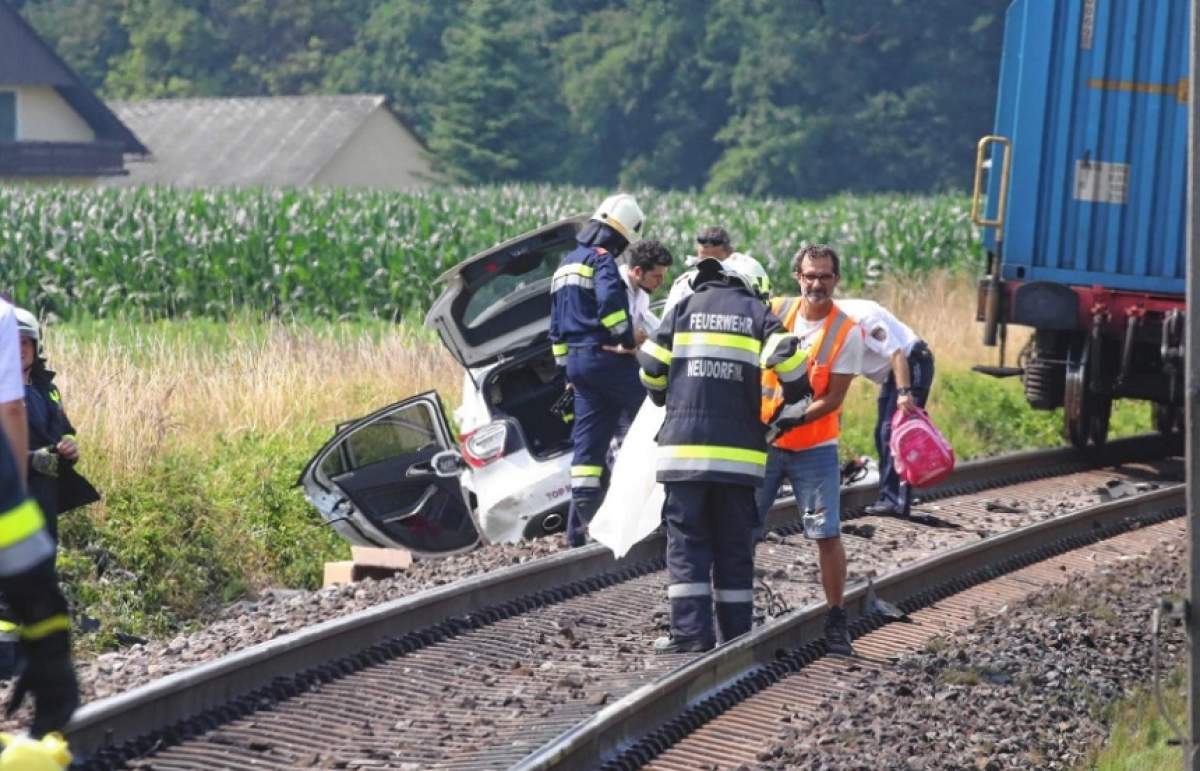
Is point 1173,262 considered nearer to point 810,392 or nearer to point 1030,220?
point 1030,220

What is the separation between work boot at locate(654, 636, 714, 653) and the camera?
28.2ft

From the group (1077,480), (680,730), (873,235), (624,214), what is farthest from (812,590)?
(873,235)

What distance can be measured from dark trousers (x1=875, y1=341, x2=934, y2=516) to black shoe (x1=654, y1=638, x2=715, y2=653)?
12.3ft

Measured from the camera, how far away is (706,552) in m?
8.45

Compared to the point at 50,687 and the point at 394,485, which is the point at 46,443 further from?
the point at 50,687

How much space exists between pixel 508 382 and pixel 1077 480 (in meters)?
5.52

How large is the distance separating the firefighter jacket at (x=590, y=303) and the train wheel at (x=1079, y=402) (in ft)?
19.9

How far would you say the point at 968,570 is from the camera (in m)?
11.4

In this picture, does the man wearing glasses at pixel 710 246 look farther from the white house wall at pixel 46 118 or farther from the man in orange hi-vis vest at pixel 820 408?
the white house wall at pixel 46 118

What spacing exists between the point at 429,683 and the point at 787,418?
6.06ft

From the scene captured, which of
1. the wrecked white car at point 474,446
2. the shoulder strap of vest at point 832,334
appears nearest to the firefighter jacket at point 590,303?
the wrecked white car at point 474,446

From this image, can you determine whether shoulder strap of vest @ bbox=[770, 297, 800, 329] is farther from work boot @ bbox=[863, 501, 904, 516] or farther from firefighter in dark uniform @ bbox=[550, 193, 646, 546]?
work boot @ bbox=[863, 501, 904, 516]

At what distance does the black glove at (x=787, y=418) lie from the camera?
27.2 feet

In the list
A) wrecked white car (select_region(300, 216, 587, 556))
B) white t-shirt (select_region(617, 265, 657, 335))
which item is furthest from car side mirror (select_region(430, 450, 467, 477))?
white t-shirt (select_region(617, 265, 657, 335))
